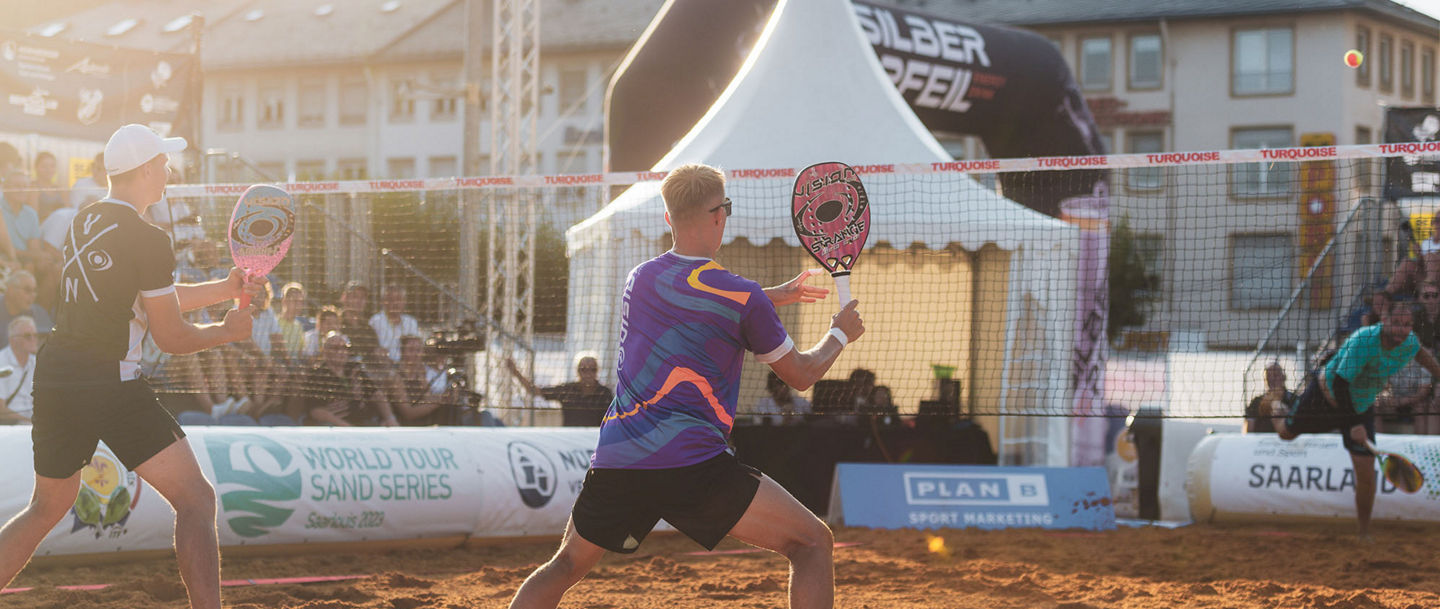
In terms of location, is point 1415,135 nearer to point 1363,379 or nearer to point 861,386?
point 1363,379

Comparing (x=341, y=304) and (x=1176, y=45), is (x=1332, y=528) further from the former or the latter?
(x=1176, y=45)

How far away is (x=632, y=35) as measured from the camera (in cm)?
4341

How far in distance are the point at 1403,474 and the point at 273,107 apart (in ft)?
143

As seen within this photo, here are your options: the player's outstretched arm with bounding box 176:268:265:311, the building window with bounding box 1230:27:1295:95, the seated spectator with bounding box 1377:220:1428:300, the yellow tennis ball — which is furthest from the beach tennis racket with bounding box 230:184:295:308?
the building window with bounding box 1230:27:1295:95

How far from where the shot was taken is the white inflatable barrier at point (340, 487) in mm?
7523

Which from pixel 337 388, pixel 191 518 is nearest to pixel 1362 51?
pixel 337 388

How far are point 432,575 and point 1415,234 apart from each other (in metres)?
8.91

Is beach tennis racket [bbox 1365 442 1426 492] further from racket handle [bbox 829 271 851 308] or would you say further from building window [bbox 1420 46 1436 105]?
building window [bbox 1420 46 1436 105]

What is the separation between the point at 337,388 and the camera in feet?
31.5

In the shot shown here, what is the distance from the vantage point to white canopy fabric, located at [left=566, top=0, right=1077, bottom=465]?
10836 millimetres

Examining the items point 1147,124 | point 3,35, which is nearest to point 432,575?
point 3,35

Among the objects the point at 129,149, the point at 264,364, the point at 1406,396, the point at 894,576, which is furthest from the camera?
the point at 1406,396

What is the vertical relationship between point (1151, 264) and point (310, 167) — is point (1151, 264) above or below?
below

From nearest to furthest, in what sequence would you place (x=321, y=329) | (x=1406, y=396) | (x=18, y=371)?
(x=18, y=371), (x=321, y=329), (x=1406, y=396)
